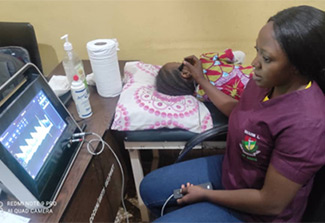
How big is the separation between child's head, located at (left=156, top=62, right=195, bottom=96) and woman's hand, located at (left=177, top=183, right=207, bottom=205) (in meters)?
0.48

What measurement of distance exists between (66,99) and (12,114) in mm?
559

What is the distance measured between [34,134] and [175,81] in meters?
0.71

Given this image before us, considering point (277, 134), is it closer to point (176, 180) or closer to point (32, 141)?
point (176, 180)

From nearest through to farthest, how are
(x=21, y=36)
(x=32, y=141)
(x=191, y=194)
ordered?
(x=32, y=141) < (x=191, y=194) < (x=21, y=36)

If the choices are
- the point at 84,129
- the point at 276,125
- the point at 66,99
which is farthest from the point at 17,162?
the point at 276,125

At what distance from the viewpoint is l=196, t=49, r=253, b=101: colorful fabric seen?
1.27m

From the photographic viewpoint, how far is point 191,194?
1.08m

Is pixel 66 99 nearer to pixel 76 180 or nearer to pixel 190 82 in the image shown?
pixel 76 180

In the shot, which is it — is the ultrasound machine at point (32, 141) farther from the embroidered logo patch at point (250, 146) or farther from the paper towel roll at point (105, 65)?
the embroidered logo patch at point (250, 146)

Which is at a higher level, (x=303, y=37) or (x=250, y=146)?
(x=303, y=37)

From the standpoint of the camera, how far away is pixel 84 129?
1.16 meters

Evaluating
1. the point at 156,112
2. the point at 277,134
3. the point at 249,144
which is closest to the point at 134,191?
the point at 156,112

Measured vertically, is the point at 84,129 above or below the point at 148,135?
above

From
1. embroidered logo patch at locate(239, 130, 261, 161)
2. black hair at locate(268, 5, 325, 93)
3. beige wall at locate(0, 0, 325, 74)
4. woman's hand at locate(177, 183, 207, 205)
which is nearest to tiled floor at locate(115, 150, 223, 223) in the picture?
woman's hand at locate(177, 183, 207, 205)
